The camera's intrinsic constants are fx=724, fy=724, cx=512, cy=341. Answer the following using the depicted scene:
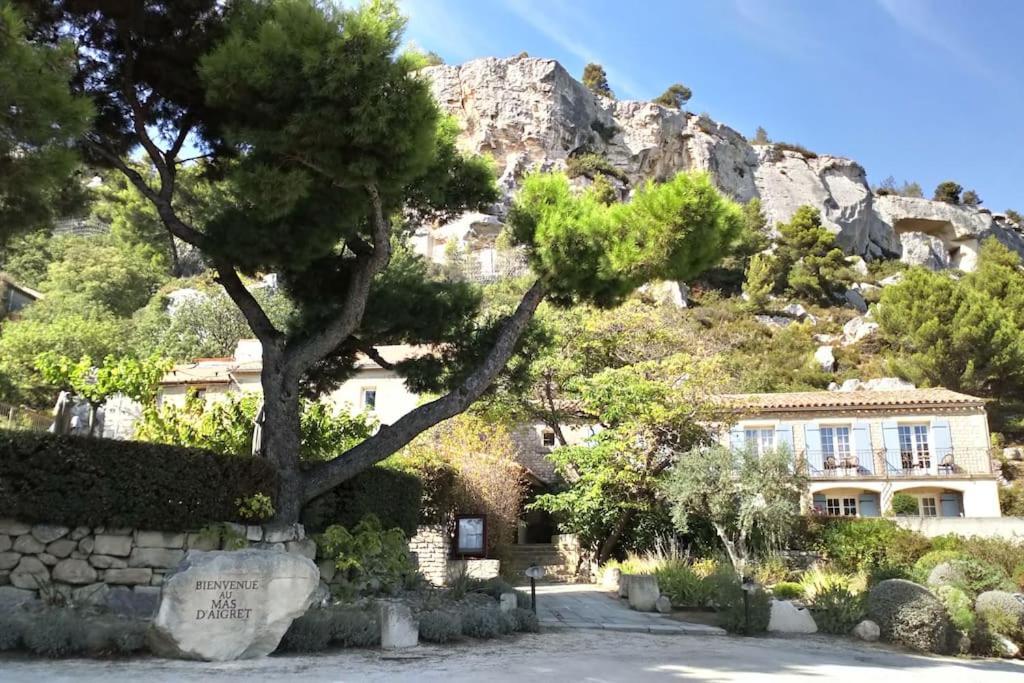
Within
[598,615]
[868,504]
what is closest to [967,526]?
[868,504]

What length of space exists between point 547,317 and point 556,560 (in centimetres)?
672

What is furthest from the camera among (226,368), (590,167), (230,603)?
(590,167)

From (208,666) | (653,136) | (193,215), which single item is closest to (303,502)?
(208,666)

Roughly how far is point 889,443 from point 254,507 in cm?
2165

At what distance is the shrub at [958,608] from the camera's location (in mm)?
9805

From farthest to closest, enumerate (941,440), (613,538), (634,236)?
(941,440)
(613,538)
(634,236)

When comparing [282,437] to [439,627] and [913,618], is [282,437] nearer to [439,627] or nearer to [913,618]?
[439,627]

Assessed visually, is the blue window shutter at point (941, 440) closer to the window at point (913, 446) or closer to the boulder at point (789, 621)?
the window at point (913, 446)

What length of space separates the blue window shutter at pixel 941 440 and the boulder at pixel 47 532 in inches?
958

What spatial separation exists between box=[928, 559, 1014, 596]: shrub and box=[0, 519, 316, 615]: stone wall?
1119 cm

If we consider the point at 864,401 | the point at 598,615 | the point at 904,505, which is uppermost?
the point at 864,401

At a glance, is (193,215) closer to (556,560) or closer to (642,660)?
(642,660)

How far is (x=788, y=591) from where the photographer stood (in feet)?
43.1

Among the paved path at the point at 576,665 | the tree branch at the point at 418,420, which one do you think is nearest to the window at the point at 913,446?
the paved path at the point at 576,665
